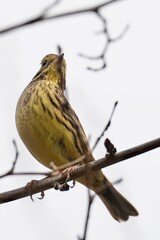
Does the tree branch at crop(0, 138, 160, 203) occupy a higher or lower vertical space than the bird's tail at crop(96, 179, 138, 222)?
higher

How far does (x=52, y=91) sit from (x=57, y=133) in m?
0.84

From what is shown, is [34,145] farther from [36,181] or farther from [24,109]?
[36,181]

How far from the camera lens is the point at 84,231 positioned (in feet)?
11.4

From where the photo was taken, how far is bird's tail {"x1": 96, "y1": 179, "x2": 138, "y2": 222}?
7.24m

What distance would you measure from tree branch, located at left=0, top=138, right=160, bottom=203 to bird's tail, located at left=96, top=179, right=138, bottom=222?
174 centimetres

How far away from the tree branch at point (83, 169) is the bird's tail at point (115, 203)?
1.74 meters

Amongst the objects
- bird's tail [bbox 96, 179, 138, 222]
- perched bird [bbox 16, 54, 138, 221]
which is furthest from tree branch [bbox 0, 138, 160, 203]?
bird's tail [bbox 96, 179, 138, 222]

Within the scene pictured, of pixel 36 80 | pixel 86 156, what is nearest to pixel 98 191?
pixel 36 80

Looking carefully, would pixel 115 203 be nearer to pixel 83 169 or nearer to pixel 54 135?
pixel 54 135

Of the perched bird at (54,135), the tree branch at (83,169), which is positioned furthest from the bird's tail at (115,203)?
the tree branch at (83,169)

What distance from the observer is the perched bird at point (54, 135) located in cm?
717

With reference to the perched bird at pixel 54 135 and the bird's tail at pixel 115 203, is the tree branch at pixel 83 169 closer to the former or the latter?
the perched bird at pixel 54 135

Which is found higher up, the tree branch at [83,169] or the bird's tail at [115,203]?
the tree branch at [83,169]

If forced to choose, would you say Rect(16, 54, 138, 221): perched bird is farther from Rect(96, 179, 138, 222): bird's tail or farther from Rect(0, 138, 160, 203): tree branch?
Rect(0, 138, 160, 203): tree branch
